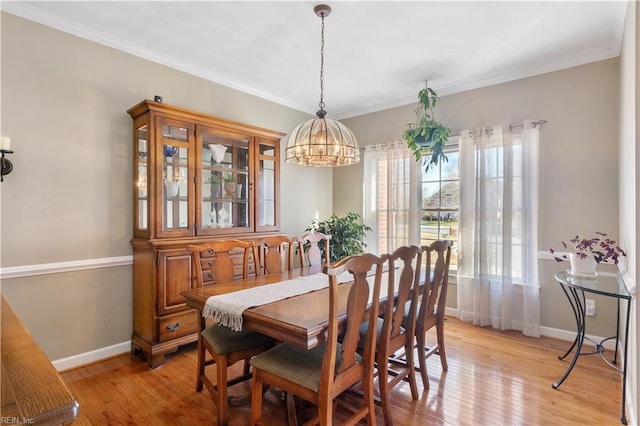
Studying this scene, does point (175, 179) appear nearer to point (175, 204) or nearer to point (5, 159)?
point (175, 204)

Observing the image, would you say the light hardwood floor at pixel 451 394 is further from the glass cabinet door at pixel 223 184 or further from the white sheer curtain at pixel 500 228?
the glass cabinet door at pixel 223 184

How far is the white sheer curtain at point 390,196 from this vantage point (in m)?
4.15

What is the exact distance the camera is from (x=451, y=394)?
226 cm

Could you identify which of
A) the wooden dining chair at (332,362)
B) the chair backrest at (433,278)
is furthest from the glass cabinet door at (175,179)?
the chair backrest at (433,278)

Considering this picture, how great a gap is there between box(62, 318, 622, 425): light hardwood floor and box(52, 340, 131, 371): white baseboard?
61 mm

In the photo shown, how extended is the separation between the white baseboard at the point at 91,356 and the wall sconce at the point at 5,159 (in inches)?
58.2

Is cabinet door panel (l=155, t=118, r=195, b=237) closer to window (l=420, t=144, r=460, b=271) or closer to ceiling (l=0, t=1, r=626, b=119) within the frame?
ceiling (l=0, t=1, r=626, b=119)

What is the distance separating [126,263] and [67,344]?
0.74 m

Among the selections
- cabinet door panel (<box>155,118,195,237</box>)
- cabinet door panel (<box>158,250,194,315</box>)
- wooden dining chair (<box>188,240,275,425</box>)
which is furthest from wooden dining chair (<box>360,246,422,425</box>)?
cabinet door panel (<box>155,118,195,237</box>)

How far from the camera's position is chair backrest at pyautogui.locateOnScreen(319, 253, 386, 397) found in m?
1.49

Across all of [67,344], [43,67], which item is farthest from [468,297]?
[43,67]

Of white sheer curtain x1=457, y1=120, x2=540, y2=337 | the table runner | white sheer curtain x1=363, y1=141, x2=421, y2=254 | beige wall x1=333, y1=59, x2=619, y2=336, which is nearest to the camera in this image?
the table runner

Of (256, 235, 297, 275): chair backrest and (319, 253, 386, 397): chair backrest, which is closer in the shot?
(319, 253, 386, 397): chair backrest

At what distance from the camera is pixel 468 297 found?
3703 millimetres
